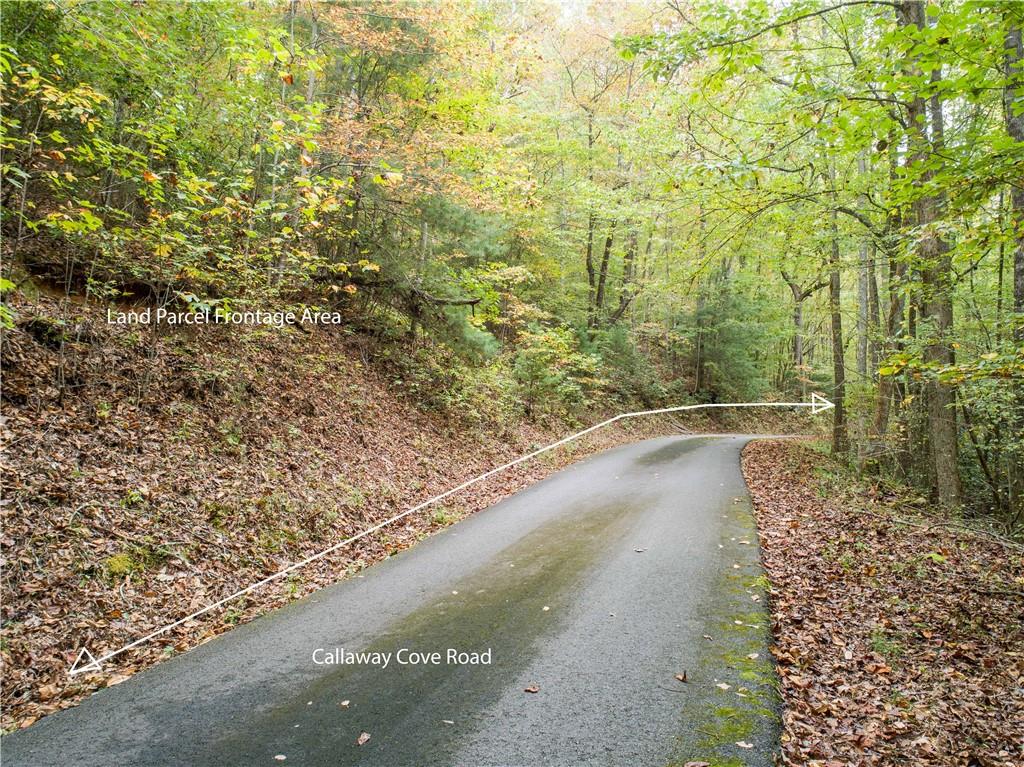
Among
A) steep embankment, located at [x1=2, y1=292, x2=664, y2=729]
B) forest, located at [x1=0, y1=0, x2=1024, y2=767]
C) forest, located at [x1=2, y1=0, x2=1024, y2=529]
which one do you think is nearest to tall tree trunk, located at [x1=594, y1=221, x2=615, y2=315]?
forest, located at [x1=2, y1=0, x2=1024, y2=529]

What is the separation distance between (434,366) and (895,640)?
414 inches

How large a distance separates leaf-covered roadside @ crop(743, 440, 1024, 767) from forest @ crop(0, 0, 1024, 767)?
1.4 inches

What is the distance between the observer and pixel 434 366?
1330 cm

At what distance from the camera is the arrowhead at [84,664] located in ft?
13.7

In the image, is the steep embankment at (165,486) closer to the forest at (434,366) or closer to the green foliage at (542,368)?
the forest at (434,366)

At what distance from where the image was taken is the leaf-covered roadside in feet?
11.4

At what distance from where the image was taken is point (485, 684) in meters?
4.05

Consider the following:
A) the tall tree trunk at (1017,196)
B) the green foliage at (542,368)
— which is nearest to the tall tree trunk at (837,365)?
the tall tree trunk at (1017,196)

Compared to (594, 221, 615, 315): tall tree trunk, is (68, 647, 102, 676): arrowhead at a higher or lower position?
lower

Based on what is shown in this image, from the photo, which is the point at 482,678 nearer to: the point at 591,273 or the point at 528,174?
the point at 528,174

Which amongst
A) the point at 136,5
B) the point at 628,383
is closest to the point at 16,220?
the point at 136,5
